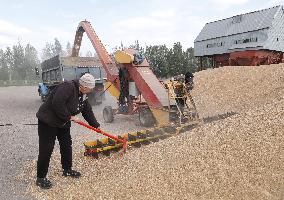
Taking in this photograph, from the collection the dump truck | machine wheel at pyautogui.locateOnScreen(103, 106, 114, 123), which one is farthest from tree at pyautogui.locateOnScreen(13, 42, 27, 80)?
machine wheel at pyautogui.locateOnScreen(103, 106, 114, 123)

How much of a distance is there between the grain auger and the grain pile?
46.5 inches

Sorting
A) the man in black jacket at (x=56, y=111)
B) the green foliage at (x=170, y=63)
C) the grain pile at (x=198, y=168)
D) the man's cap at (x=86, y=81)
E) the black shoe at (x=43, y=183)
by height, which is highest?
the green foliage at (x=170, y=63)

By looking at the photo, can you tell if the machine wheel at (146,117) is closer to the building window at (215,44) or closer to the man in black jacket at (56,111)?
the man in black jacket at (56,111)

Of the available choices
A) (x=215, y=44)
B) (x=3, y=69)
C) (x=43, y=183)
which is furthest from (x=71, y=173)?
(x=3, y=69)

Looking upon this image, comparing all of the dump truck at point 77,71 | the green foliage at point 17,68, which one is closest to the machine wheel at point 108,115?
the dump truck at point 77,71

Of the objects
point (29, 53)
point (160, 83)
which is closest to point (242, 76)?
point (160, 83)

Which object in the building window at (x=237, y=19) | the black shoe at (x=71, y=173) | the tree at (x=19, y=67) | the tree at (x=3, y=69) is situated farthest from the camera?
the tree at (x=19, y=67)

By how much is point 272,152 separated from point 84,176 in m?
3.15

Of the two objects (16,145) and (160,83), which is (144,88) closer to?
(160,83)

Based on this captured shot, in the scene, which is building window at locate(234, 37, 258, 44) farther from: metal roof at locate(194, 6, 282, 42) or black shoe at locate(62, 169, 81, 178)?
black shoe at locate(62, 169, 81, 178)

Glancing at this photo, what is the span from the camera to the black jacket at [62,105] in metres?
5.13

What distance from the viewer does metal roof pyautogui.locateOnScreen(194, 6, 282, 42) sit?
27.5 metres

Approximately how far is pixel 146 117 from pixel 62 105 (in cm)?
504

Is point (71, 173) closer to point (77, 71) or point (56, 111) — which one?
point (56, 111)
